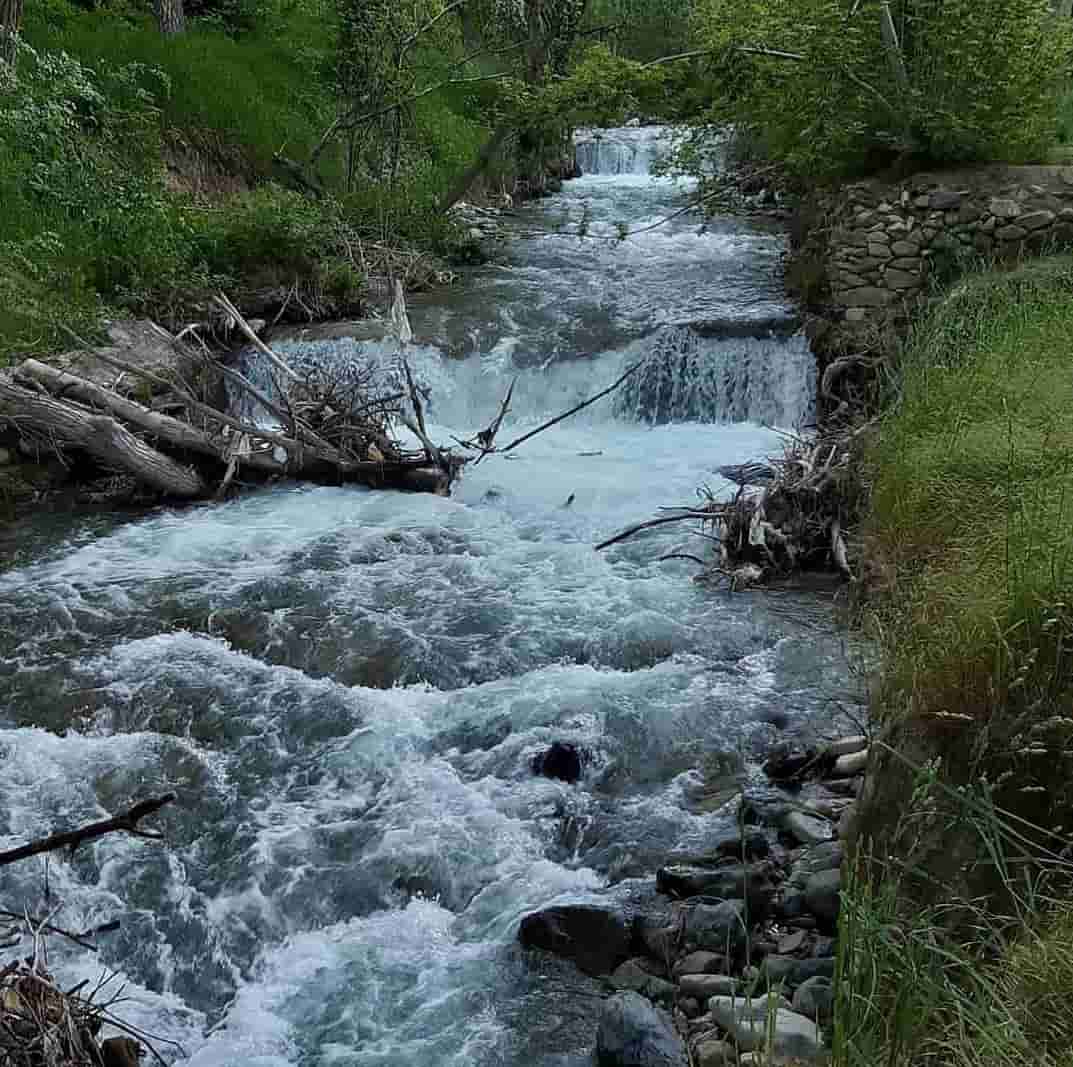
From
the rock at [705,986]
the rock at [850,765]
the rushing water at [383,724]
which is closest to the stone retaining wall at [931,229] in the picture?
the rushing water at [383,724]

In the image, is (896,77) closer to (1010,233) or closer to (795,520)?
(1010,233)

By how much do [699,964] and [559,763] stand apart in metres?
1.44

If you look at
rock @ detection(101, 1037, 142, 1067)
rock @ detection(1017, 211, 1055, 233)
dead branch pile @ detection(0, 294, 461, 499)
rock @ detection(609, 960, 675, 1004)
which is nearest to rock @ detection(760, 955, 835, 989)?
rock @ detection(609, 960, 675, 1004)

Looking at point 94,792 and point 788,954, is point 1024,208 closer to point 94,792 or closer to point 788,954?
point 788,954

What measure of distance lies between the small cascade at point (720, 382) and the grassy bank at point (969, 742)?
4348 millimetres

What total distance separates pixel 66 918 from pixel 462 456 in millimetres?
5319

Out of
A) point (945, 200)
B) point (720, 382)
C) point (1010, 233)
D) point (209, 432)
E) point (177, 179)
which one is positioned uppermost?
point (177, 179)

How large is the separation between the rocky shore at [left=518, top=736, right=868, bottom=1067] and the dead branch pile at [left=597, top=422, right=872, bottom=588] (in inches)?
81.2

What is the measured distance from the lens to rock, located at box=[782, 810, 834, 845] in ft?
14.4

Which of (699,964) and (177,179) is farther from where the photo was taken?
(177,179)

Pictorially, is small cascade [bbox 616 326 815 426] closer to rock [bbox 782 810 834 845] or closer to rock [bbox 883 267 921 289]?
rock [bbox 883 267 921 289]

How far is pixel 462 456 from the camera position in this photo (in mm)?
9109

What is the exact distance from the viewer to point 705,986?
3.72m

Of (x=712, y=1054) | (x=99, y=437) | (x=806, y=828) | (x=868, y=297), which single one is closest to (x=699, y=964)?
(x=712, y=1054)
